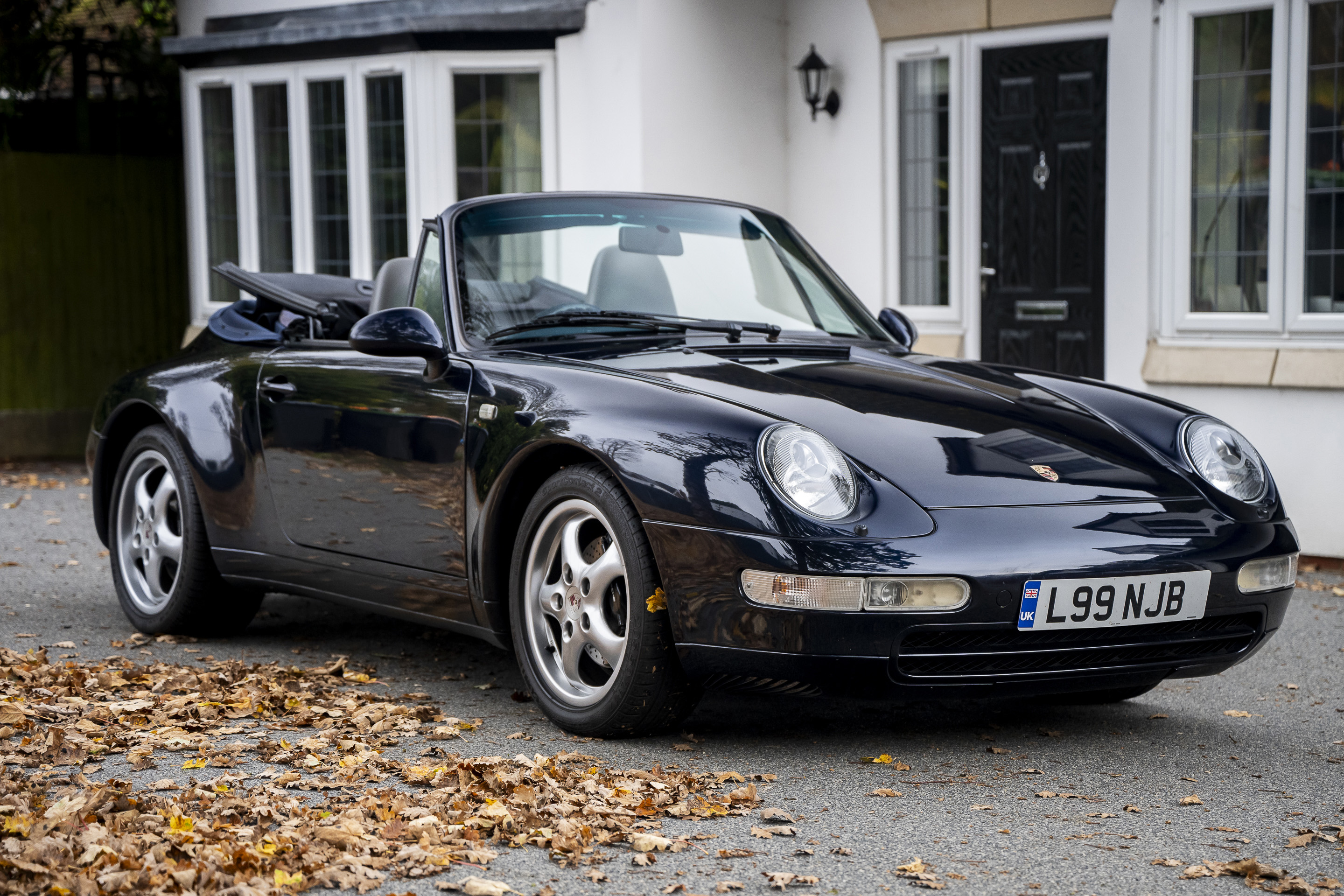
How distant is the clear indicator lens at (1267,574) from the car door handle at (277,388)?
3.02m

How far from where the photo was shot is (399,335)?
15.4ft

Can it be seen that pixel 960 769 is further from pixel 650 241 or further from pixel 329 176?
pixel 329 176

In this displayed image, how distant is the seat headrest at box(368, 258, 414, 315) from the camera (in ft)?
18.0

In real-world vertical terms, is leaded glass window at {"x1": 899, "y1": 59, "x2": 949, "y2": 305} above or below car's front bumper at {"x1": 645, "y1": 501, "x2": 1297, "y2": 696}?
above

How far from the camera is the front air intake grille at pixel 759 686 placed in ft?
12.7

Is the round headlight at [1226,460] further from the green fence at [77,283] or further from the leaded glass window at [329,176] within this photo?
the green fence at [77,283]

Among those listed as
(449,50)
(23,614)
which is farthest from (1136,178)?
(23,614)

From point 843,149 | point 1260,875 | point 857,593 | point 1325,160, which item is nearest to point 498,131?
point 843,149

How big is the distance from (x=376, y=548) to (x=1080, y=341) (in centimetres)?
578

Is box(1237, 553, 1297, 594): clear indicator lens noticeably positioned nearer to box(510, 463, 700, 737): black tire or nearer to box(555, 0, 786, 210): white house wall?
box(510, 463, 700, 737): black tire

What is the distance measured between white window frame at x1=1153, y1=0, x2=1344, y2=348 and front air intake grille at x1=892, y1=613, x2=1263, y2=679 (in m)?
4.90

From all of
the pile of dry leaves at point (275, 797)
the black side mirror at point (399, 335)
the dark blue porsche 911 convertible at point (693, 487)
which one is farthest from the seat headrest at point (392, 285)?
the pile of dry leaves at point (275, 797)

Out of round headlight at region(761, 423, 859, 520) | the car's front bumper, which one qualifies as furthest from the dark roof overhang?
the car's front bumper

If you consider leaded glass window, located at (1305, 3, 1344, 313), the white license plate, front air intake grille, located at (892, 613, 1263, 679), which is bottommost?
front air intake grille, located at (892, 613, 1263, 679)
